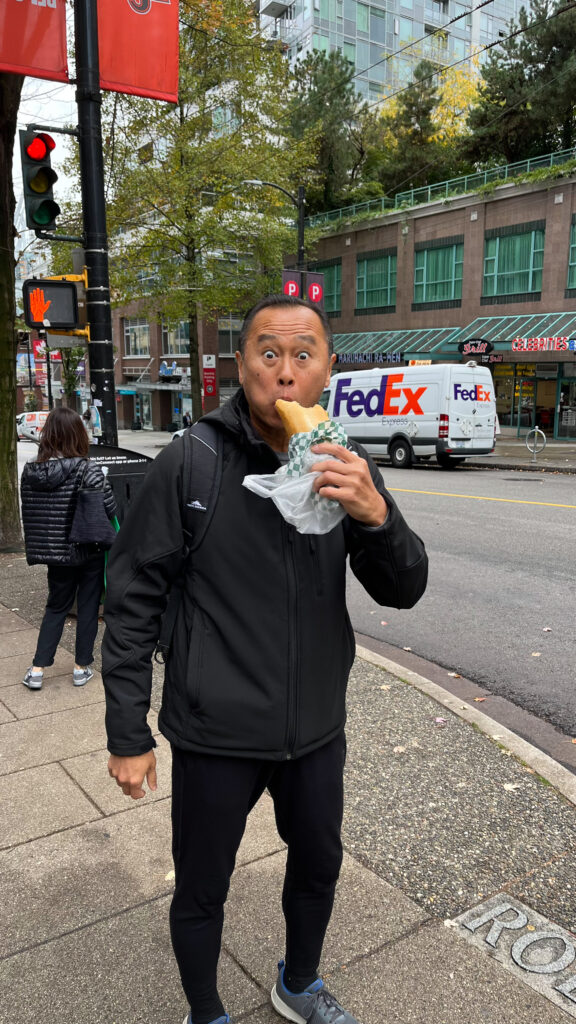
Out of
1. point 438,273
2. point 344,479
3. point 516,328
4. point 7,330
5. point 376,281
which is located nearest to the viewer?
point 344,479

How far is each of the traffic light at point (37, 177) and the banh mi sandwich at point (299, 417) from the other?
5298 millimetres

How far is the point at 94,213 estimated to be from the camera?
610cm

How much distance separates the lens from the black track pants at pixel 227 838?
5.99 ft

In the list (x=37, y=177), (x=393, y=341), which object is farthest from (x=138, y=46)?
(x=393, y=341)

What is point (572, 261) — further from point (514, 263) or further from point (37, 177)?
point (37, 177)

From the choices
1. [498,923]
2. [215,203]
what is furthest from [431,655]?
[215,203]

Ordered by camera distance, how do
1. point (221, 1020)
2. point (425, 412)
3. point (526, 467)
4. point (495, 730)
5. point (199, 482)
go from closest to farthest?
1. point (199, 482)
2. point (221, 1020)
3. point (495, 730)
4. point (425, 412)
5. point (526, 467)

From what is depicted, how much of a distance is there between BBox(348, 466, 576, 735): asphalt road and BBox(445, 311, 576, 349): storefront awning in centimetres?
1556

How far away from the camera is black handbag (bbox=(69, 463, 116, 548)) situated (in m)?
4.52

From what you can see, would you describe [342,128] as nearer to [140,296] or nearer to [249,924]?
[140,296]

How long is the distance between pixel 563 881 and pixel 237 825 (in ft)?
5.37

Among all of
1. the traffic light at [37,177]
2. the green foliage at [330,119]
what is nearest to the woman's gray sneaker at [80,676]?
the traffic light at [37,177]

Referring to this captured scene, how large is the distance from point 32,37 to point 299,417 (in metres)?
6.24

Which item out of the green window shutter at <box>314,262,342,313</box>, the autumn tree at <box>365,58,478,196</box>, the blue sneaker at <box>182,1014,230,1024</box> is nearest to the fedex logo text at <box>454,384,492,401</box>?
the blue sneaker at <box>182,1014,230,1024</box>
